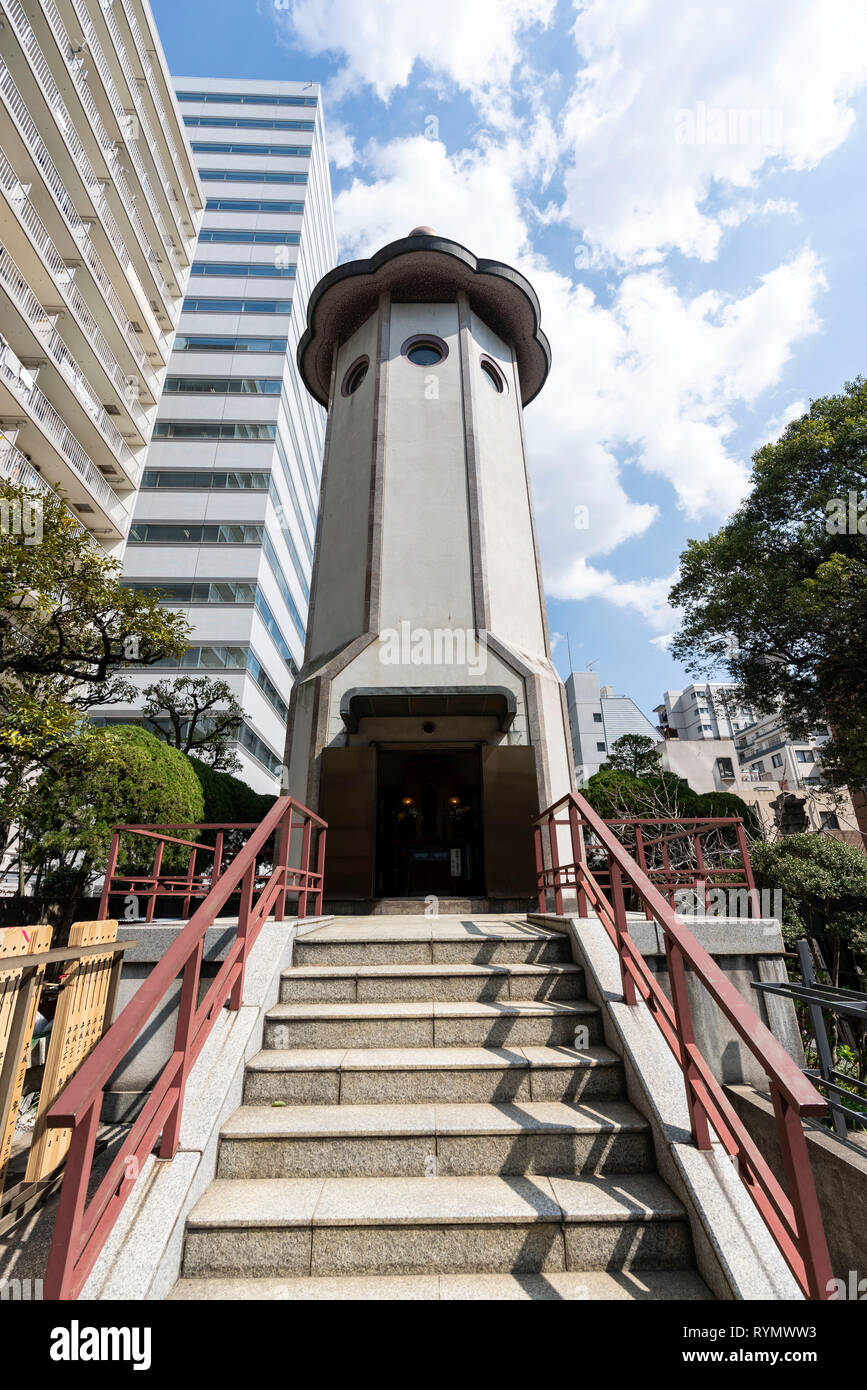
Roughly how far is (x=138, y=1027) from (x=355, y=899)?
6410mm

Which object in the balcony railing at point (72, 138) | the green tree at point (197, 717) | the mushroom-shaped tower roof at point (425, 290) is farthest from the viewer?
the green tree at point (197, 717)

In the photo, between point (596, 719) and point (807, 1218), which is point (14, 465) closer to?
point (807, 1218)

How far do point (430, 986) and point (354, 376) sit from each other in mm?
12353

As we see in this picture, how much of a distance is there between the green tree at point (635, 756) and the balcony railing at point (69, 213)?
26.3 meters

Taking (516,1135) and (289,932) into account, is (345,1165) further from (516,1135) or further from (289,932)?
(289,932)

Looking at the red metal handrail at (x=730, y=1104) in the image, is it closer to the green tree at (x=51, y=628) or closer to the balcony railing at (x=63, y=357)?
the green tree at (x=51, y=628)

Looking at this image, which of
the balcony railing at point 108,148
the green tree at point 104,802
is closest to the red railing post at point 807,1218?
the green tree at point 104,802

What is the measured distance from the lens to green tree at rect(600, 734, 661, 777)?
74.3ft

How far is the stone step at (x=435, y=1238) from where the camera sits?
260 cm

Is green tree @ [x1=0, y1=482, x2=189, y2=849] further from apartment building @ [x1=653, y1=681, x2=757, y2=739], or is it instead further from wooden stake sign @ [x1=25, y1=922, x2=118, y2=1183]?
apartment building @ [x1=653, y1=681, x2=757, y2=739]

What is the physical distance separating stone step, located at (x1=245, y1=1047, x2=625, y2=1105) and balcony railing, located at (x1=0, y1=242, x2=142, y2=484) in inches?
935

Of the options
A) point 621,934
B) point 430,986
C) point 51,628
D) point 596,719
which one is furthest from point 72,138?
point 596,719

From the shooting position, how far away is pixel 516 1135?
311 centimetres
